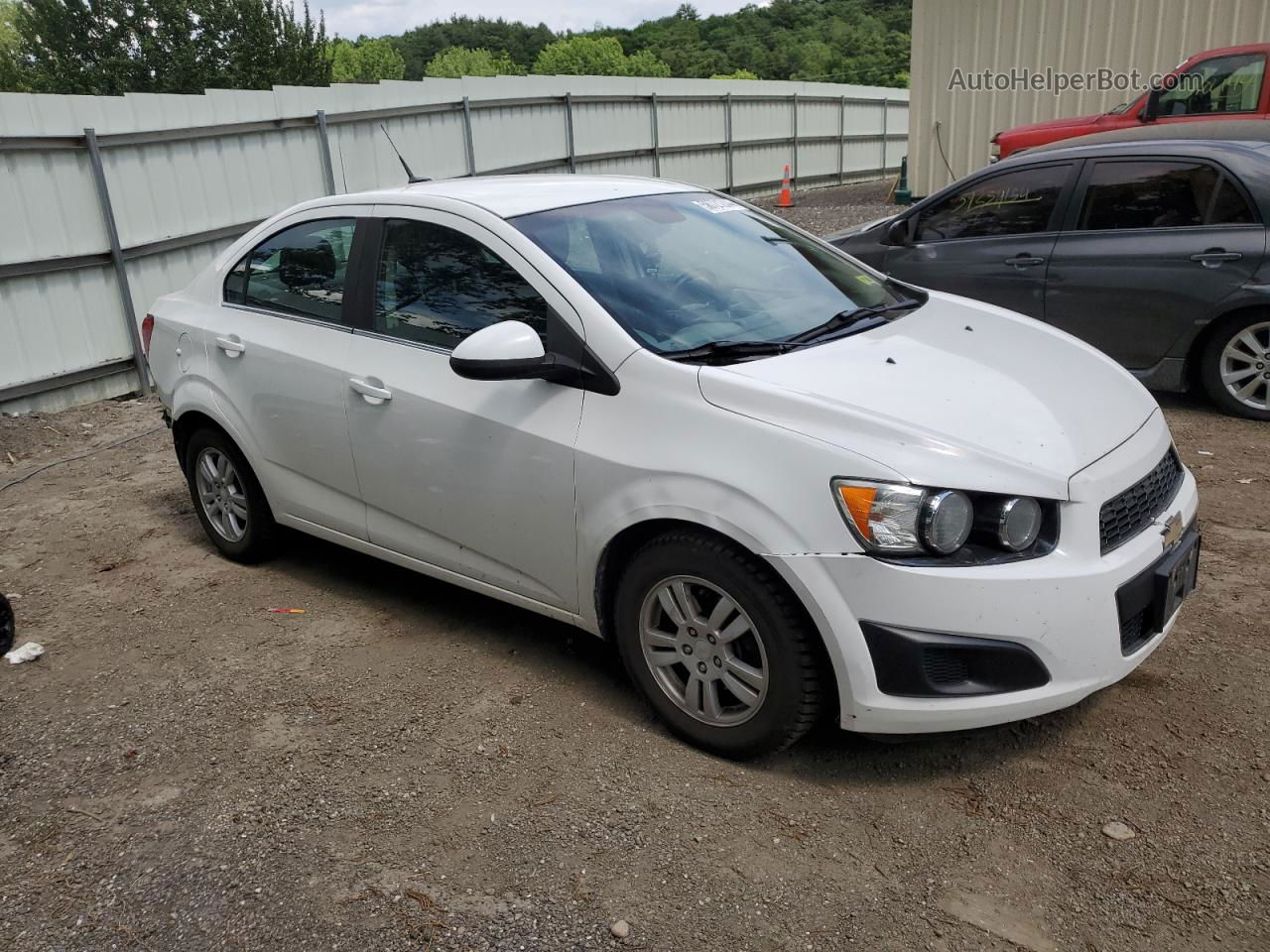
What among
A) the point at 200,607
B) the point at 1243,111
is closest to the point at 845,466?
the point at 200,607

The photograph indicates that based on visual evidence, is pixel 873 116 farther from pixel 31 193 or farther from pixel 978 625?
pixel 978 625

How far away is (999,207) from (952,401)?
14.8 feet

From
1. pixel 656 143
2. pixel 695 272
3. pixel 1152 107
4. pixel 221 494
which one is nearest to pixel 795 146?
pixel 656 143

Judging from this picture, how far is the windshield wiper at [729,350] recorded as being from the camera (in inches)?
129

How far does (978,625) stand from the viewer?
109 inches

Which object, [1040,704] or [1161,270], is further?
[1161,270]

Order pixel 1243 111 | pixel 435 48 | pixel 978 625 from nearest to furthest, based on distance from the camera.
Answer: pixel 978 625 < pixel 1243 111 < pixel 435 48

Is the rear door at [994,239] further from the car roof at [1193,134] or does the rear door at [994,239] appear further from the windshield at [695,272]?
the windshield at [695,272]

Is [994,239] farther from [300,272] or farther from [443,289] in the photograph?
[300,272]

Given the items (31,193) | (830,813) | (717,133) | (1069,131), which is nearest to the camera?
(830,813)

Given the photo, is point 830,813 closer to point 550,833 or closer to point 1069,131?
point 550,833

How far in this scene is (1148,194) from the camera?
650cm

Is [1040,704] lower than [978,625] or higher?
lower

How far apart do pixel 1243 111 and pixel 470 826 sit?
11238mm
